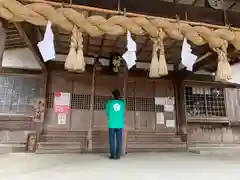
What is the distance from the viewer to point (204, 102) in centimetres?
616

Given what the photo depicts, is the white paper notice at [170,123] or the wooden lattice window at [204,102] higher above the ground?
the wooden lattice window at [204,102]

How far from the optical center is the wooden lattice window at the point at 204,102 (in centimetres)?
609

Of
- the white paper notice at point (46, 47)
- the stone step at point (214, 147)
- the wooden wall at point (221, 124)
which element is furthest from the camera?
the wooden wall at point (221, 124)

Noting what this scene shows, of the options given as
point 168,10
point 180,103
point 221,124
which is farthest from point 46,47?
point 221,124

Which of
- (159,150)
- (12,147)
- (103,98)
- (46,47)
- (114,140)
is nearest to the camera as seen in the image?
(46,47)

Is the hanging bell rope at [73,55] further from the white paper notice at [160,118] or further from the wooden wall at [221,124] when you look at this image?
the wooden wall at [221,124]

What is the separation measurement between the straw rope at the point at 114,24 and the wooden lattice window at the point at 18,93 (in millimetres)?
3117

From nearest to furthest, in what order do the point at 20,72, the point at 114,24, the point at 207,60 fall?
1. the point at 114,24
2. the point at 207,60
3. the point at 20,72

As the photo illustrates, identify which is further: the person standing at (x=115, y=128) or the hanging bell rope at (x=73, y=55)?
the person standing at (x=115, y=128)

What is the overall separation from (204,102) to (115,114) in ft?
10.7

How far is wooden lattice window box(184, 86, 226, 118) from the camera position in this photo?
6094 millimetres

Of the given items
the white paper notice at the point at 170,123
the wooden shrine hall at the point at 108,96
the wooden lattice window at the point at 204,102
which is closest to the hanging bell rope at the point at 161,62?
the wooden shrine hall at the point at 108,96

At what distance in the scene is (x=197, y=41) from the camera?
302 cm

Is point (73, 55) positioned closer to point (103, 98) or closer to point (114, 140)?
point (114, 140)
